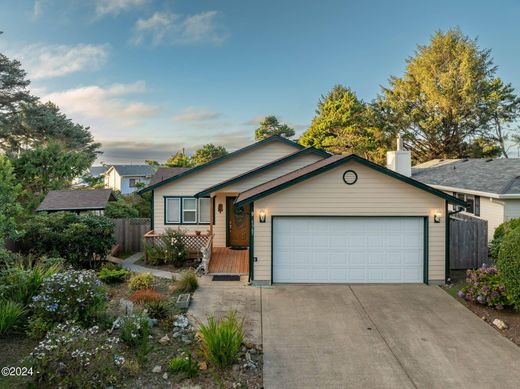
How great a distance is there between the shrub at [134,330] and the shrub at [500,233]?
12183 mm

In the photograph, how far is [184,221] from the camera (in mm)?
15320

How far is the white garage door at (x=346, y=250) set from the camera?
10484 millimetres

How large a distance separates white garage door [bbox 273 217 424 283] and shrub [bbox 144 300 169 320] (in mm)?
3978

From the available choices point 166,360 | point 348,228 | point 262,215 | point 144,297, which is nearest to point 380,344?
point 166,360

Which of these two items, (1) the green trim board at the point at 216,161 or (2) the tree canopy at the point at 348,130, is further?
(2) the tree canopy at the point at 348,130

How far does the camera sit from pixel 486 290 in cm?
823

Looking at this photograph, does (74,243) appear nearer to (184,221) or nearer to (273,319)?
(184,221)

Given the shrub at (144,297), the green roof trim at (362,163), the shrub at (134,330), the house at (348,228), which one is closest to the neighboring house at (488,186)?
the green roof trim at (362,163)

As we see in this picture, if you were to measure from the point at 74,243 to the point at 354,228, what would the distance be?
9.80 m

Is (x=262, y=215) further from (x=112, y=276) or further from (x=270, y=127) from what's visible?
(x=270, y=127)

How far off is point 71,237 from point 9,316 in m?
5.79

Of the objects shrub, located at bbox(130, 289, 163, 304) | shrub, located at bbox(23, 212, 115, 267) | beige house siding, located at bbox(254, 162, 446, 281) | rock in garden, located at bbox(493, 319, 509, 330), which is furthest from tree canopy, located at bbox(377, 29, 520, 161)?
shrub, located at bbox(130, 289, 163, 304)

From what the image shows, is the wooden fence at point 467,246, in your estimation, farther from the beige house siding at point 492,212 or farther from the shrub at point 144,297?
the shrub at point 144,297

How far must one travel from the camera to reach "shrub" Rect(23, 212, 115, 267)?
1145 cm
